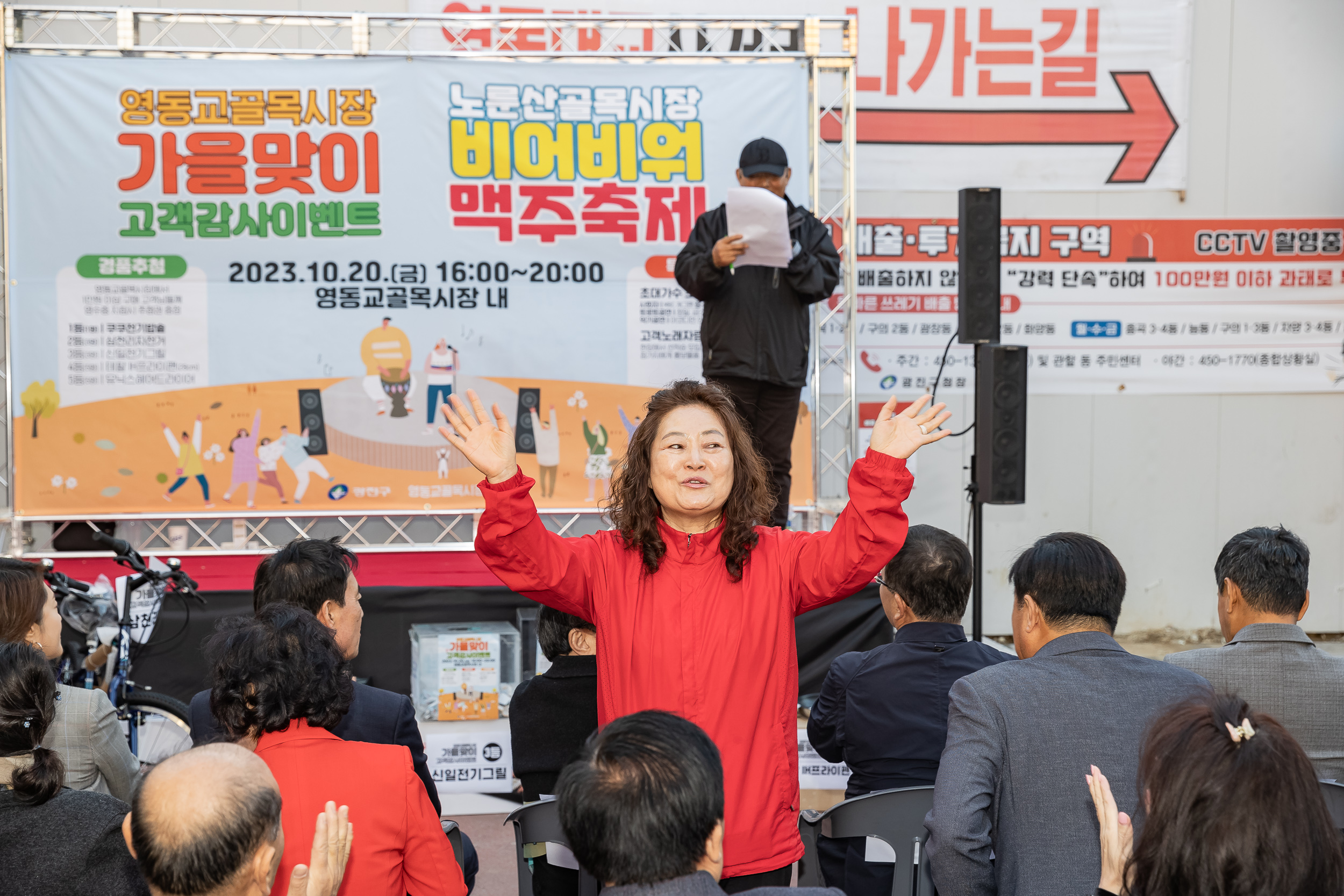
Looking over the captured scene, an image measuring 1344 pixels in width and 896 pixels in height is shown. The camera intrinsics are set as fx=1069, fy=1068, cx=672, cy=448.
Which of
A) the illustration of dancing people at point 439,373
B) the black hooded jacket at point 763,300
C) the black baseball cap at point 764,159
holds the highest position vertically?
the black baseball cap at point 764,159

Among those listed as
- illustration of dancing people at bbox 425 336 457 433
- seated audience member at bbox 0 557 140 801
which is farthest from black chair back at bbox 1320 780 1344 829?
illustration of dancing people at bbox 425 336 457 433

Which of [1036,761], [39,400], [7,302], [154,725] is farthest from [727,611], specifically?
[7,302]

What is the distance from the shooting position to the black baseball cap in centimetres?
406

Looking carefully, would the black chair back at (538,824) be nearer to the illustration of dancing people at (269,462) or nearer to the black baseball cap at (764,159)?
the black baseball cap at (764,159)

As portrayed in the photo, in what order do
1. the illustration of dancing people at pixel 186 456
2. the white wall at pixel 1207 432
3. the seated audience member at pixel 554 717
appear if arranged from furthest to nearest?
the white wall at pixel 1207 432 → the illustration of dancing people at pixel 186 456 → the seated audience member at pixel 554 717

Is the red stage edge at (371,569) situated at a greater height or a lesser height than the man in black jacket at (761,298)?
lesser

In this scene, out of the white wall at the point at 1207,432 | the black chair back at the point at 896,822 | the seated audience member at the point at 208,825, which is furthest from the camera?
the white wall at the point at 1207,432

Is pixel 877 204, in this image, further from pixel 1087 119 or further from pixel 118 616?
pixel 118 616

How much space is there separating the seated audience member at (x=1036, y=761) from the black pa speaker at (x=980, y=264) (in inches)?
102

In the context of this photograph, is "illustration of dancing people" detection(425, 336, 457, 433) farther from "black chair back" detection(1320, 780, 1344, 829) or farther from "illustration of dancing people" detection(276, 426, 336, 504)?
"black chair back" detection(1320, 780, 1344, 829)

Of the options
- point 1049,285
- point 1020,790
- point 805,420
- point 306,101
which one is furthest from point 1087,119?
point 1020,790

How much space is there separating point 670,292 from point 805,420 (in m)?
0.86

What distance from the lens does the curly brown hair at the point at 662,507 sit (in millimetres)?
1833

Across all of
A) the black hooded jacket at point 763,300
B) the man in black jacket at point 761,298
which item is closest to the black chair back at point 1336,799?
the man in black jacket at point 761,298
